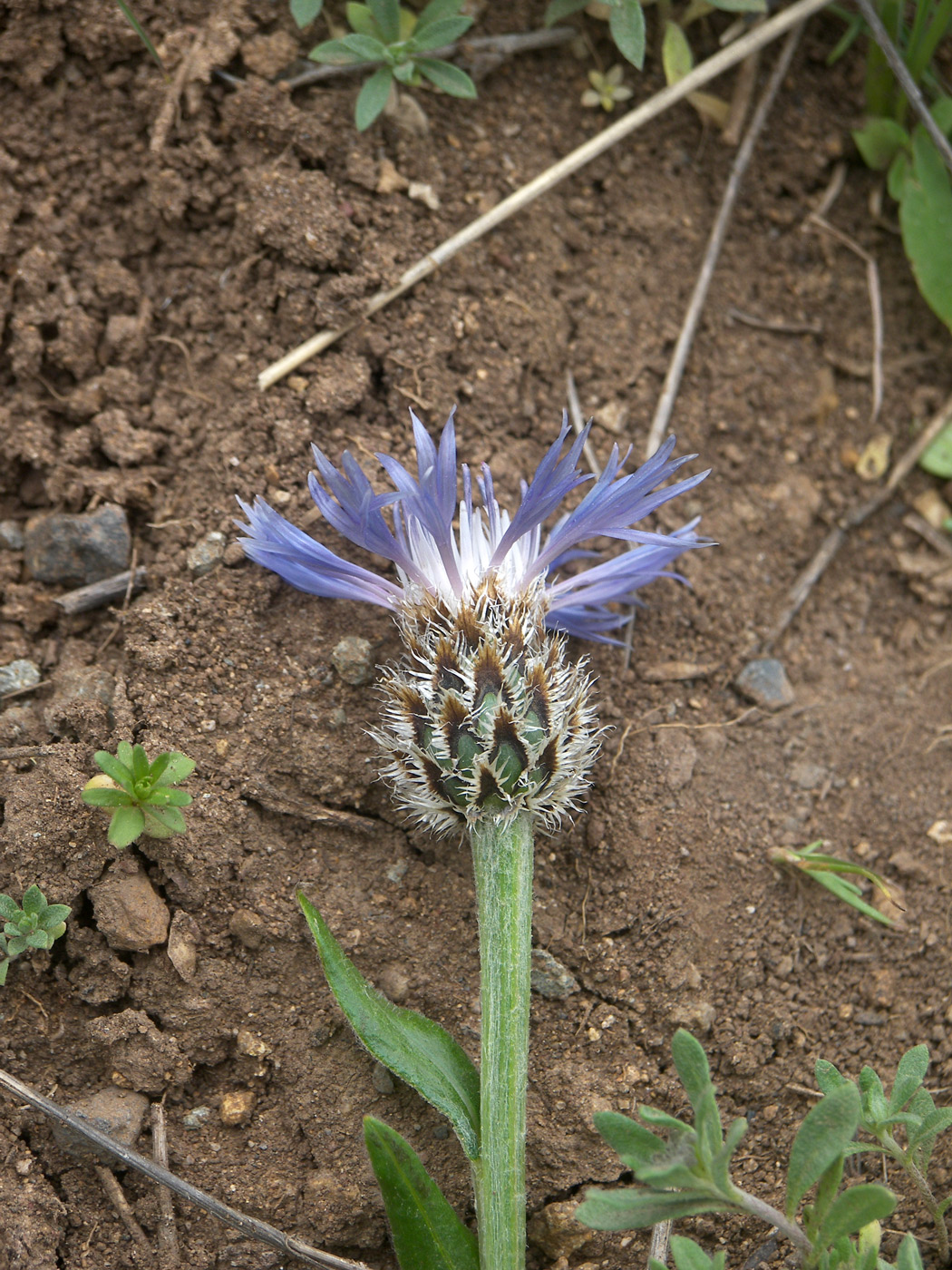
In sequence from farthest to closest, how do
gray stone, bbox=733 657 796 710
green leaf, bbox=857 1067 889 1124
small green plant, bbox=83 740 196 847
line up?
gray stone, bbox=733 657 796 710
small green plant, bbox=83 740 196 847
green leaf, bbox=857 1067 889 1124

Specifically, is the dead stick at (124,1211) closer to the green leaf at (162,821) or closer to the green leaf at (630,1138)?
the green leaf at (162,821)

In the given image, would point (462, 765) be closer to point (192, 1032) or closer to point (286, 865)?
point (286, 865)

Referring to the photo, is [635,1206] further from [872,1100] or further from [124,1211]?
[124,1211]

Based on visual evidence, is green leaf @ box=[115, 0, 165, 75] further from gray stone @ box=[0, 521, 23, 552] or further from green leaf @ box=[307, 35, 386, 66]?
gray stone @ box=[0, 521, 23, 552]

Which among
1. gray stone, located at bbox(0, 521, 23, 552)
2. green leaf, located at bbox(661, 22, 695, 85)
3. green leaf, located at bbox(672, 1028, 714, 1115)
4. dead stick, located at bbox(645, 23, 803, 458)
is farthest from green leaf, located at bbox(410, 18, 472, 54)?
green leaf, located at bbox(672, 1028, 714, 1115)

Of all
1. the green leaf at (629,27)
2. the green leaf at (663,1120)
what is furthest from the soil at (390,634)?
the green leaf at (663,1120)
